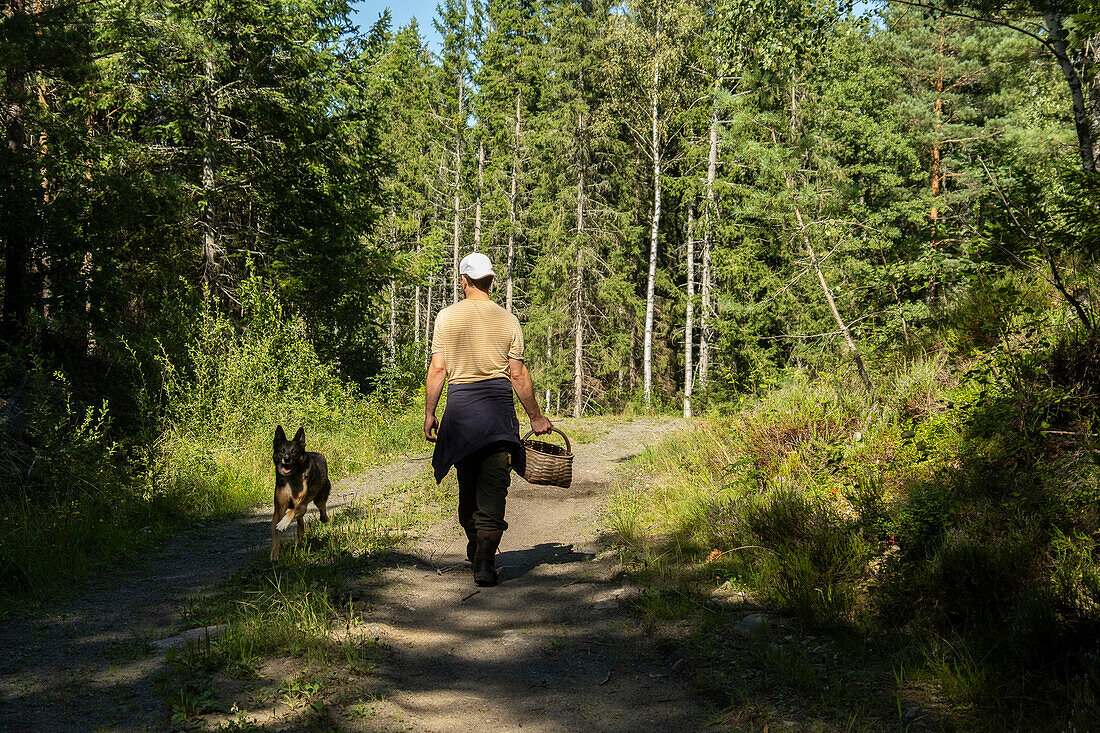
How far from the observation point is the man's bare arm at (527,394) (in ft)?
17.4

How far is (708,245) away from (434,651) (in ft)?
75.7

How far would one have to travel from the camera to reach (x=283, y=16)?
42.7ft

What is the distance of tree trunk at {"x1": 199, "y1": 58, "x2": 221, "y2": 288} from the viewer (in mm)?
12977

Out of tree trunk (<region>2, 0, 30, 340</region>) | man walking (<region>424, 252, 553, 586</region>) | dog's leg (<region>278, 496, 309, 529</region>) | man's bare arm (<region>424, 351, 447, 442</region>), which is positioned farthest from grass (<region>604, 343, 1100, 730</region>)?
tree trunk (<region>2, 0, 30, 340</region>)

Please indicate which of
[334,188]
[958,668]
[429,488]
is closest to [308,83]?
[334,188]

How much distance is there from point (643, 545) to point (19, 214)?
29.5 feet

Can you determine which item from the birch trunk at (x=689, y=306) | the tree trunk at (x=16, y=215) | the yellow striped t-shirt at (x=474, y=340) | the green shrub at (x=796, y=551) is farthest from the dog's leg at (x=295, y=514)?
the birch trunk at (x=689, y=306)

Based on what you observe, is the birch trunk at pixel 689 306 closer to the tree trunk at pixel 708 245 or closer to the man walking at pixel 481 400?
the tree trunk at pixel 708 245

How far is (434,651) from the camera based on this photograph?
427 centimetres

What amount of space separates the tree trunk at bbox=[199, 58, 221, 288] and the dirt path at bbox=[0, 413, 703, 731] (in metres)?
8.36

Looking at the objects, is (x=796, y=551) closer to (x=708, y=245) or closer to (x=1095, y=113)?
(x=1095, y=113)

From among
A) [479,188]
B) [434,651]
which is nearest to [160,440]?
[434,651]

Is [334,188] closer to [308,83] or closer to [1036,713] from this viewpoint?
[308,83]

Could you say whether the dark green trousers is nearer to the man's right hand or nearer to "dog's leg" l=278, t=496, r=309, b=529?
the man's right hand
